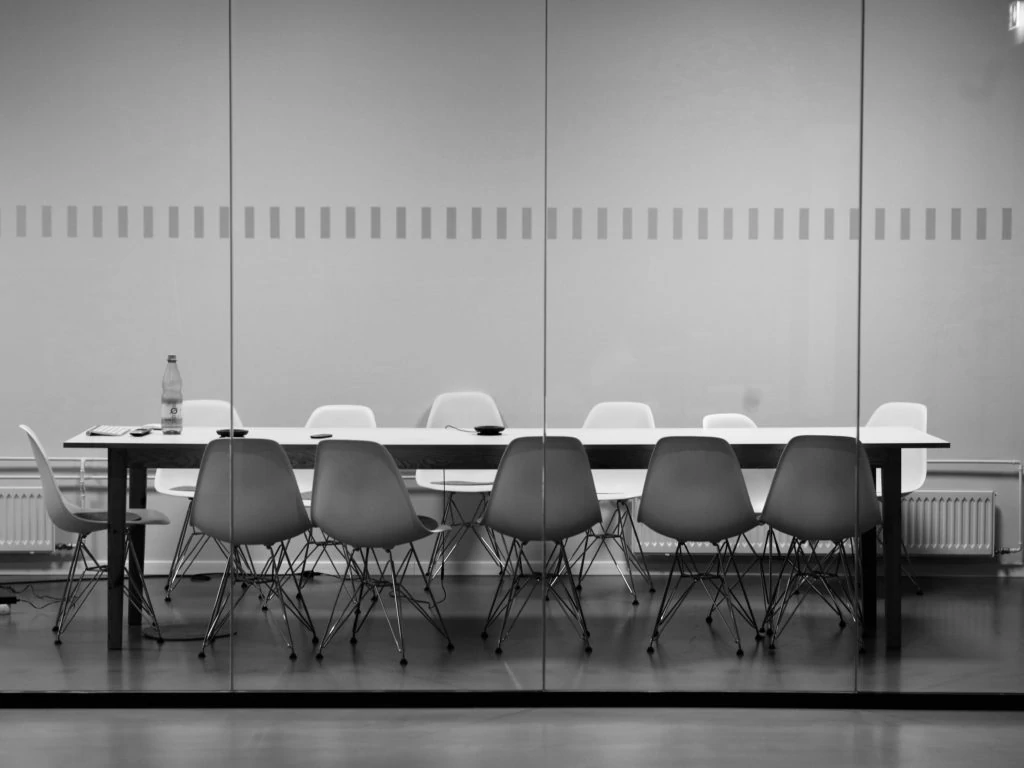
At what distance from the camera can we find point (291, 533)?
12.8ft

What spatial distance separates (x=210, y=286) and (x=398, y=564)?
1188 millimetres

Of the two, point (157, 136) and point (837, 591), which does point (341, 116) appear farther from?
point (837, 591)

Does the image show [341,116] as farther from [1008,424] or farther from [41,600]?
[1008,424]

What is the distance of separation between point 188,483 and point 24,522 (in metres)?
0.58

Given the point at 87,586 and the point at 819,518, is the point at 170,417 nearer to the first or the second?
the point at 87,586

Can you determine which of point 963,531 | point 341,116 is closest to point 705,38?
point 341,116

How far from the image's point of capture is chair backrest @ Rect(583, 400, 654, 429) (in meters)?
3.87

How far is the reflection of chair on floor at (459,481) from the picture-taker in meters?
3.80

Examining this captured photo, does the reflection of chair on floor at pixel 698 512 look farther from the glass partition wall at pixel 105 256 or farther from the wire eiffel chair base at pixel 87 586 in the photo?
the wire eiffel chair base at pixel 87 586

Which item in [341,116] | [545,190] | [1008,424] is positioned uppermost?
[341,116]

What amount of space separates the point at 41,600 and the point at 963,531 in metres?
3.38

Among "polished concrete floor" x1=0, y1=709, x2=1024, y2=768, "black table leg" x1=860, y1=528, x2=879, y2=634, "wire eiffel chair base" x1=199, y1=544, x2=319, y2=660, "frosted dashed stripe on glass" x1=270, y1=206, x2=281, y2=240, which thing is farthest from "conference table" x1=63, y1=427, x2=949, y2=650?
"frosted dashed stripe on glass" x1=270, y1=206, x2=281, y2=240

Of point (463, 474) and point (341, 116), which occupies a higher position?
point (341, 116)

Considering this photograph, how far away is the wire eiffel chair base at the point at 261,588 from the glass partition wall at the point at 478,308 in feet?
0.04
